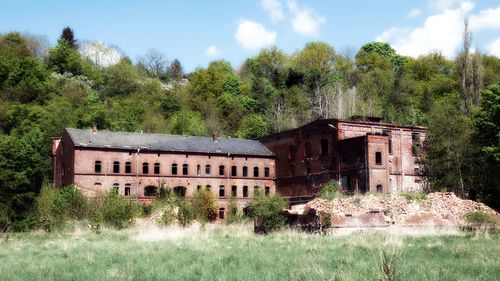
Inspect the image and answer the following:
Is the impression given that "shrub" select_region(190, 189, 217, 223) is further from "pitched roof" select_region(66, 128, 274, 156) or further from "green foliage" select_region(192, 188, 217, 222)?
"pitched roof" select_region(66, 128, 274, 156)

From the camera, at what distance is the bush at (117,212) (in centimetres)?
3544

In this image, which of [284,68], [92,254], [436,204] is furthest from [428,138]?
[284,68]

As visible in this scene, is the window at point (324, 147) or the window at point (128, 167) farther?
the window at point (128, 167)

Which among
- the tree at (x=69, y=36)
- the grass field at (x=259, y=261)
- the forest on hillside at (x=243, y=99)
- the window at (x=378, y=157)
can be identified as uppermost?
the tree at (x=69, y=36)

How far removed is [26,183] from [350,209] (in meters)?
27.8

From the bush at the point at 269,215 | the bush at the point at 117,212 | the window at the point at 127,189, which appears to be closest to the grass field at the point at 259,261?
the bush at the point at 269,215

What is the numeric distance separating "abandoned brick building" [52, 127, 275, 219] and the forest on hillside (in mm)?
4576

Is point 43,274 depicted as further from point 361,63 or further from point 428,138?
point 361,63

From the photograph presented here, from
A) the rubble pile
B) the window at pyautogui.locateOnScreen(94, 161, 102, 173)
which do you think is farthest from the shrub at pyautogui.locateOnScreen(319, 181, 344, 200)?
the window at pyautogui.locateOnScreen(94, 161, 102, 173)

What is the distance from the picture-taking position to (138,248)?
69.3 ft

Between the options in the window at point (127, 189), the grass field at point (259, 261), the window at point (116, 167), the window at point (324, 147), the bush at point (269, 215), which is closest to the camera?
the grass field at point (259, 261)

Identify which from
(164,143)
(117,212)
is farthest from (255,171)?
(117,212)

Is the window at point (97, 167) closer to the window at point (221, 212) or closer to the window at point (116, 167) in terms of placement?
the window at point (116, 167)

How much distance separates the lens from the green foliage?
139ft
